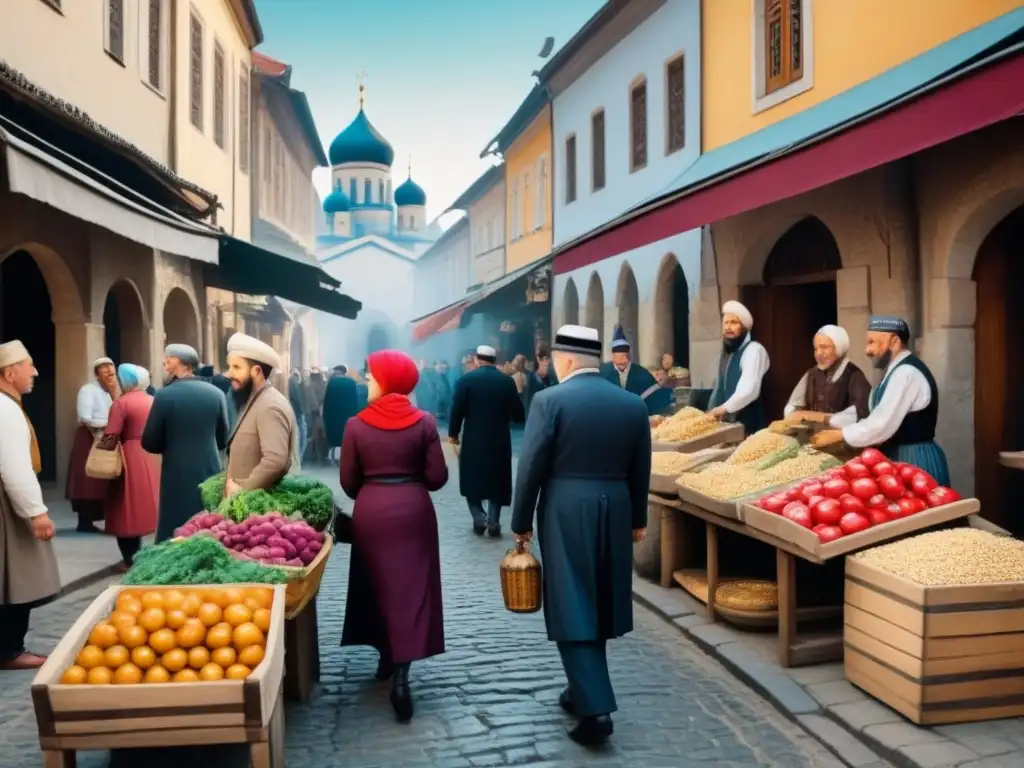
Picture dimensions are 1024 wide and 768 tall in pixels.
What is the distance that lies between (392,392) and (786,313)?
25.9 feet

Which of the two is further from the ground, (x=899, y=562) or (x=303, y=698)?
(x=899, y=562)

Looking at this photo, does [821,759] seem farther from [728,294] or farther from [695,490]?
[728,294]

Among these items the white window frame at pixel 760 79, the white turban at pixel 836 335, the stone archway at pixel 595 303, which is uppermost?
the white window frame at pixel 760 79

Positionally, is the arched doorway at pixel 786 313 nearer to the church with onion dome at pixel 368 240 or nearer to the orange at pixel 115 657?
the orange at pixel 115 657

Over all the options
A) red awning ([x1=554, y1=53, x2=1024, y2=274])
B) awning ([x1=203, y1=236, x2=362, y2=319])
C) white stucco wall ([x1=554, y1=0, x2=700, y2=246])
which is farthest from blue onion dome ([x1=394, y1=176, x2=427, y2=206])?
red awning ([x1=554, y1=53, x2=1024, y2=274])

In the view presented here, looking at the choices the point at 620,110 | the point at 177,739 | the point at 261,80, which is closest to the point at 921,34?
the point at 177,739

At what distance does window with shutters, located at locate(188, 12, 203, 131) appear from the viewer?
56.1ft

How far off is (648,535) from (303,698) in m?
3.53

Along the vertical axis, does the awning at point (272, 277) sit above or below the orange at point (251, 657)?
above

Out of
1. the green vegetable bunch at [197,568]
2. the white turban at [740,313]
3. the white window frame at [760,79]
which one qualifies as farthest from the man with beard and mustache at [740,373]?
the green vegetable bunch at [197,568]

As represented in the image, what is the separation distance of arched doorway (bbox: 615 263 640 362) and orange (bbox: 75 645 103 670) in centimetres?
1606

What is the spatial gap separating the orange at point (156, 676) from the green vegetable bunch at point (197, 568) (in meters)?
0.58

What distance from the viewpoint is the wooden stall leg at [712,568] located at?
6595mm

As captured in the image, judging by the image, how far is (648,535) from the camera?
802cm
